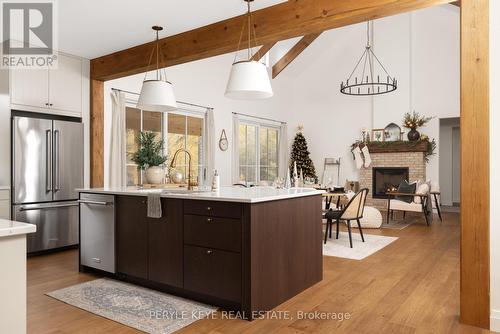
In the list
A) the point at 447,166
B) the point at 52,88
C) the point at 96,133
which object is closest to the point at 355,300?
the point at 96,133

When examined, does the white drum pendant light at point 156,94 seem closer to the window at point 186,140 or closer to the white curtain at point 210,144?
the window at point 186,140

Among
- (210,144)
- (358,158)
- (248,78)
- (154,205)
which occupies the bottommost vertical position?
(154,205)

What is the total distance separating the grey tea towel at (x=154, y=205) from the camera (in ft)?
10.6

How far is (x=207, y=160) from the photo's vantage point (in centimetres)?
757

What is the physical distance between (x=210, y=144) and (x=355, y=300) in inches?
198

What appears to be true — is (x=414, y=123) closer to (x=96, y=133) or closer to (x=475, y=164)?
(x=475, y=164)

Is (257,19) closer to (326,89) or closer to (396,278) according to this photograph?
(396,278)

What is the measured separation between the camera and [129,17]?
4020mm

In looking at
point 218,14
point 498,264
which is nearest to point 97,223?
point 218,14

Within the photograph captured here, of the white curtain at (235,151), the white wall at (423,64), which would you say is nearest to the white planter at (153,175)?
the white curtain at (235,151)

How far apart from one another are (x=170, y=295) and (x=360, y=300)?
1.60 m

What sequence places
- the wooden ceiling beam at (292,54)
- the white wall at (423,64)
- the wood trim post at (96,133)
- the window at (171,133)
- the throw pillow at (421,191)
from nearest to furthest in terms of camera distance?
the wood trim post at (96,133), the window at (171,133), the throw pillow at (421,191), the white wall at (423,64), the wooden ceiling beam at (292,54)

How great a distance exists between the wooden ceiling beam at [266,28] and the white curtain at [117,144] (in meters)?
0.74

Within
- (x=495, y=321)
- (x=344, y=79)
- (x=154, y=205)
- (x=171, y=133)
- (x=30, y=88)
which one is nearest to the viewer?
(x=495, y=321)
